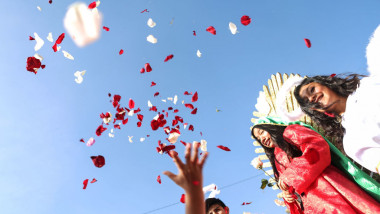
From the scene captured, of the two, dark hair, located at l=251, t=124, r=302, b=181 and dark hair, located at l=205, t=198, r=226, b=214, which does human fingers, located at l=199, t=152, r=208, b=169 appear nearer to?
dark hair, located at l=251, t=124, r=302, b=181

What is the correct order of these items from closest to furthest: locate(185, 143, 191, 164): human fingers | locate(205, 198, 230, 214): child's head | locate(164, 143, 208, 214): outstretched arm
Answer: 1. locate(164, 143, 208, 214): outstretched arm
2. locate(185, 143, 191, 164): human fingers
3. locate(205, 198, 230, 214): child's head

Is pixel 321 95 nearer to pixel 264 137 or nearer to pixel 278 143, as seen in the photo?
pixel 278 143

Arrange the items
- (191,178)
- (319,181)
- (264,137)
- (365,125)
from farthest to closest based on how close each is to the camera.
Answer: (264,137)
(319,181)
(365,125)
(191,178)

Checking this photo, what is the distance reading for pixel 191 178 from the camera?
63.3 inches

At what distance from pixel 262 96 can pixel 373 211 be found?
3.16 meters

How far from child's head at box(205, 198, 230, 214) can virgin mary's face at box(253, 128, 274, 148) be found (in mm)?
1360

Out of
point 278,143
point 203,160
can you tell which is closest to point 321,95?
point 278,143

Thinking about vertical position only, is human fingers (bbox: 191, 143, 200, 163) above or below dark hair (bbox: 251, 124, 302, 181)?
below

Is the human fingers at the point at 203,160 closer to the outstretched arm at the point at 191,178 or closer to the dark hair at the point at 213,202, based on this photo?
the outstretched arm at the point at 191,178

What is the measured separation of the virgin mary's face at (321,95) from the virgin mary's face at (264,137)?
4.13 ft

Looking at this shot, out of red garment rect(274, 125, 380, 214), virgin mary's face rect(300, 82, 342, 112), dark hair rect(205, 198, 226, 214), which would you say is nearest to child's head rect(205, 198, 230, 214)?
dark hair rect(205, 198, 226, 214)

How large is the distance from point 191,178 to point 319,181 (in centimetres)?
282

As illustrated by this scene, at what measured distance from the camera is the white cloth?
2.34 m

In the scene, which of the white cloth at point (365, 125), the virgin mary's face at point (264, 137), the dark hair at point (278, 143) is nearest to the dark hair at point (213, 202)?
the dark hair at point (278, 143)
